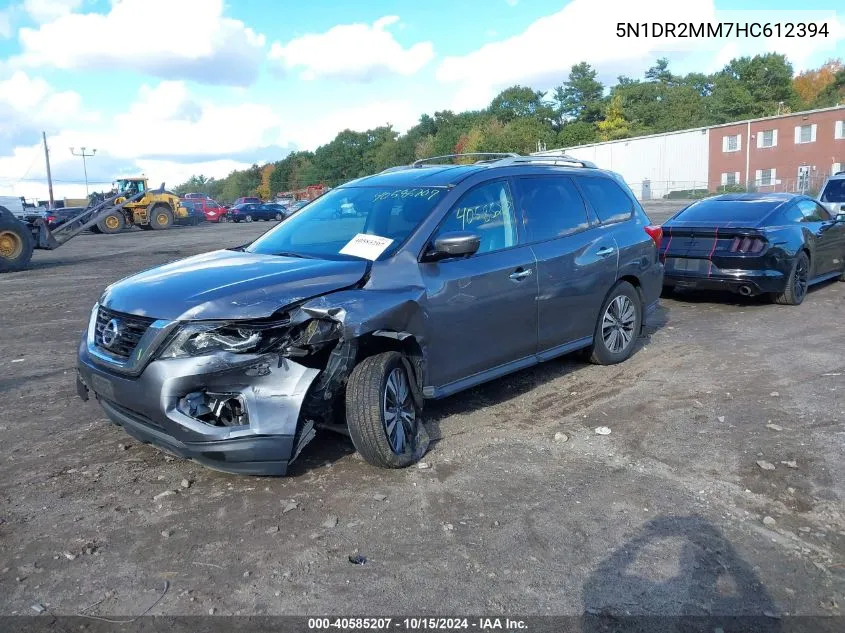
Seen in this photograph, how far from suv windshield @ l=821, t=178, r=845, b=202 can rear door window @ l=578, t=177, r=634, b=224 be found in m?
10.1

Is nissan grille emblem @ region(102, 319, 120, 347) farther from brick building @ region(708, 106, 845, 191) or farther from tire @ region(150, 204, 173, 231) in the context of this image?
brick building @ region(708, 106, 845, 191)

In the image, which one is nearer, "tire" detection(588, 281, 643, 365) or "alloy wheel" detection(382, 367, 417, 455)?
"alloy wheel" detection(382, 367, 417, 455)

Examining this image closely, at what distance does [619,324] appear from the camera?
658 centimetres

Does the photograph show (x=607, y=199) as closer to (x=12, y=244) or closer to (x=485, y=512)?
(x=485, y=512)

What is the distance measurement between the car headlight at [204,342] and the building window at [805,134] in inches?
2204

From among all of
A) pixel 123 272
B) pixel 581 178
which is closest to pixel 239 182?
pixel 123 272

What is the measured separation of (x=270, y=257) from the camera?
4.82 metres

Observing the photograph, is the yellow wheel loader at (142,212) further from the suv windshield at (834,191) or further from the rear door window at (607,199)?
the rear door window at (607,199)

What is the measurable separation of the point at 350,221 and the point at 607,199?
2.59 metres

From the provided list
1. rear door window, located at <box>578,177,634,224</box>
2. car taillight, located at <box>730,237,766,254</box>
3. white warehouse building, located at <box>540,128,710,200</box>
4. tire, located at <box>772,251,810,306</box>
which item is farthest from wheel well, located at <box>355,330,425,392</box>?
white warehouse building, located at <box>540,128,710,200</box>

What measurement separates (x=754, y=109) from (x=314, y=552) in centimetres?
8032

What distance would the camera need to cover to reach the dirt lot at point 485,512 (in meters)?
3.12

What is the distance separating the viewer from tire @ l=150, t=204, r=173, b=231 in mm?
33938

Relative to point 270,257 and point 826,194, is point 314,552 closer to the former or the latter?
point 270,257
